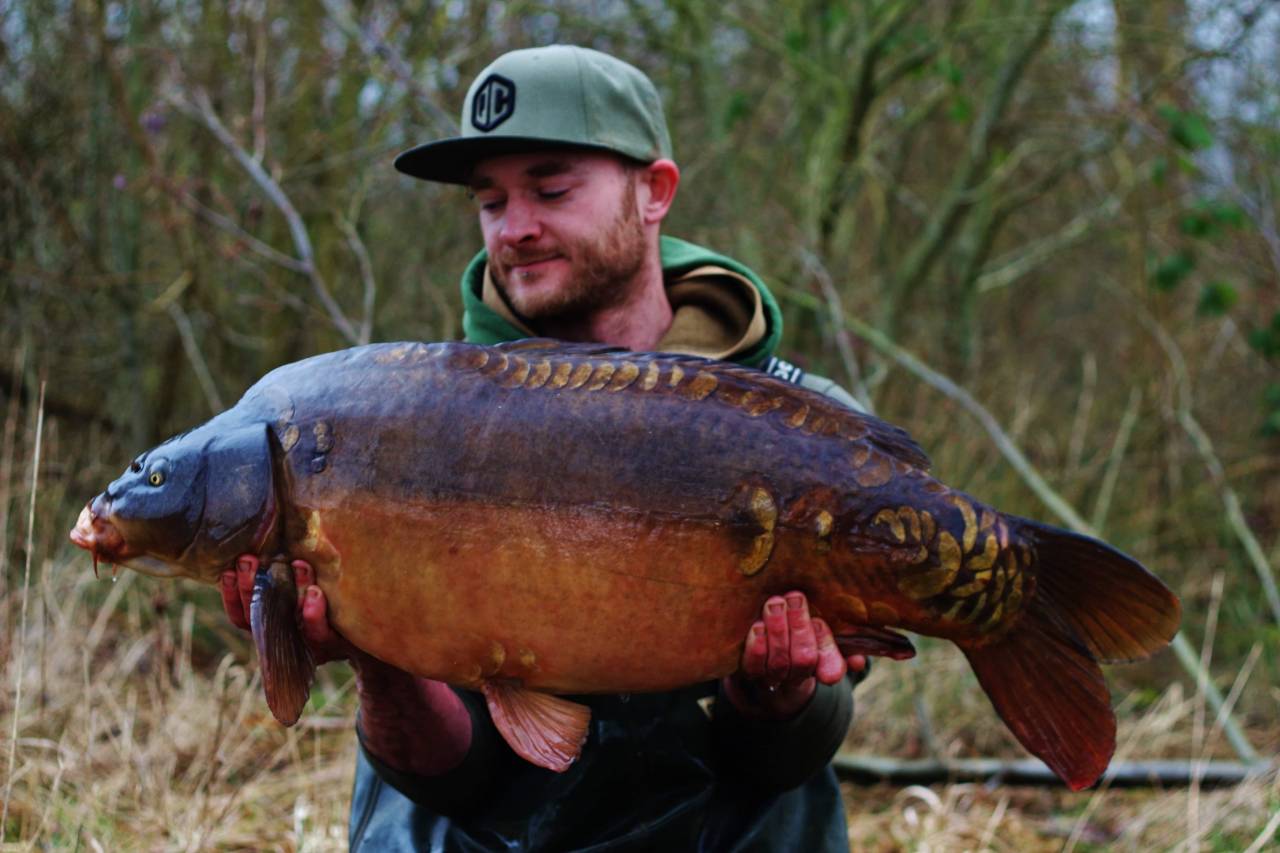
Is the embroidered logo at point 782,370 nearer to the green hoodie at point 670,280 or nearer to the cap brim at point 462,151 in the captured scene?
the green hoodie at point 670,280

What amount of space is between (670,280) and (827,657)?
Result: 0.97 metres

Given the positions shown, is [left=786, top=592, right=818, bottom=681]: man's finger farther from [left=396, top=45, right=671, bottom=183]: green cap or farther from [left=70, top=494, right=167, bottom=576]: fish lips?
[left=396, top=45, right=671, bottom=183]: green cap

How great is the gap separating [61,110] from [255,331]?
1.36 m

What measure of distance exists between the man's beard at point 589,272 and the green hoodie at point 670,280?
5 centimetres

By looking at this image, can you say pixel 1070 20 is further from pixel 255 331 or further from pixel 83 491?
pixel 83 491

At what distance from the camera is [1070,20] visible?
5.91 meters

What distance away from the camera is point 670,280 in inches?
92.9

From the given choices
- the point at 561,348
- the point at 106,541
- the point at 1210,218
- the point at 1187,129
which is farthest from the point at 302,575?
the point at 1210,218

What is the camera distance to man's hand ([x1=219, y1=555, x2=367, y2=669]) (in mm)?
1543

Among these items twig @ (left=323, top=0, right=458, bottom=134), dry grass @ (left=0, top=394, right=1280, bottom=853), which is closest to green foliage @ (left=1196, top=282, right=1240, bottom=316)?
dry grass @ (left=0, top=394, right=1280, bottom=853)

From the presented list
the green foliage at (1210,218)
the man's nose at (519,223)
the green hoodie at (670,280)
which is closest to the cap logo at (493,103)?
the man's nose at (519,223)

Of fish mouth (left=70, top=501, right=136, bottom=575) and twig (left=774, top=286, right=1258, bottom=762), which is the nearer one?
fish mouth (left=70, top=501, right=136, bottom=575)

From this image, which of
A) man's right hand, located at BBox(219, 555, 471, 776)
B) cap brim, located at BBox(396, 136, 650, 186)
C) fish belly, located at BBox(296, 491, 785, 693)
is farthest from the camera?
cap brim, located at BBox(396, 136, 650, 186)

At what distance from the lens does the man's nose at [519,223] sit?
2070mm
